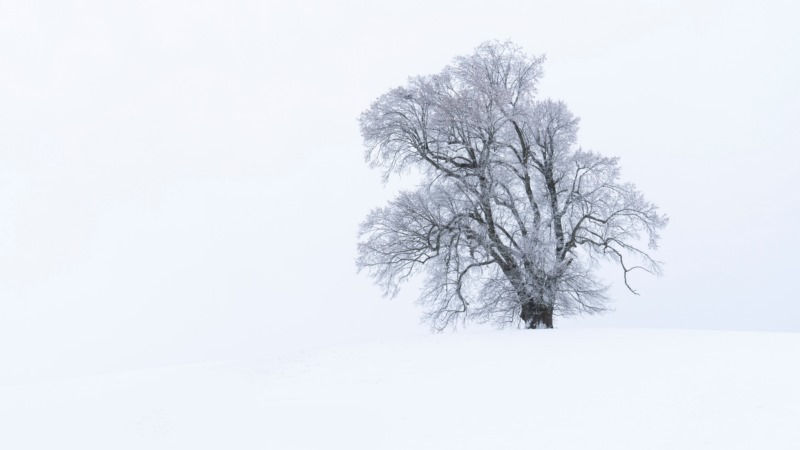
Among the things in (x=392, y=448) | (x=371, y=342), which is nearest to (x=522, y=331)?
(x=371, y=342)

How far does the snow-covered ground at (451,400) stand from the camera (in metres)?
8.81

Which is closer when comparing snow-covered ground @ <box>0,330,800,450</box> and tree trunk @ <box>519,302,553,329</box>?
snow-covered ground @ <box>0,330,800,450</box>

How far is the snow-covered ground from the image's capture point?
8812 millimetres

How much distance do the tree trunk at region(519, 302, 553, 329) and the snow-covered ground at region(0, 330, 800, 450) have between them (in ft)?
15.9

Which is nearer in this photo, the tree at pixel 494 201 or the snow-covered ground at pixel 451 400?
the snow-covered ground at pixel 451 400

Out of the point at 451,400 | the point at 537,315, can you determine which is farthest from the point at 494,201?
the point at 451,400

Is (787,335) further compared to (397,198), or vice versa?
(397,198)

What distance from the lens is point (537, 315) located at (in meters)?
20.0

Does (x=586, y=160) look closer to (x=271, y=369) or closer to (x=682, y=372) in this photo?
(x=682, y=372)

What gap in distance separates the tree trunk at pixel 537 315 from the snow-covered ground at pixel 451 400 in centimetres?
485

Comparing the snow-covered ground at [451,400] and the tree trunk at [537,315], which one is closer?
the snow-covered ground at [451,400]

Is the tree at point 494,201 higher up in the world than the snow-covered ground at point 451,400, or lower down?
higher up

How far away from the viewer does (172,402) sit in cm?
1174

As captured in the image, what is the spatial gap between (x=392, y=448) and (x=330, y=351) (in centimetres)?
689
